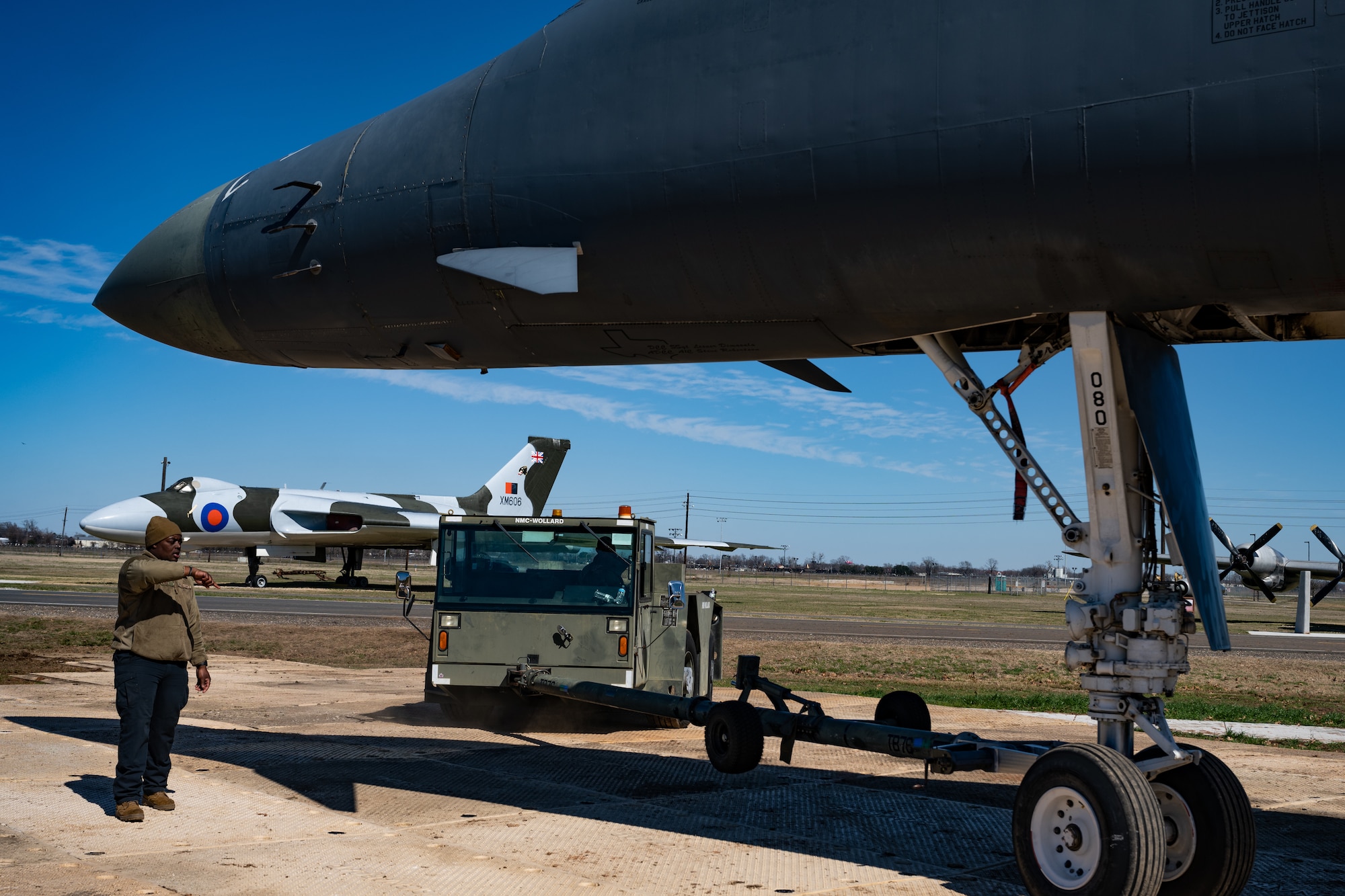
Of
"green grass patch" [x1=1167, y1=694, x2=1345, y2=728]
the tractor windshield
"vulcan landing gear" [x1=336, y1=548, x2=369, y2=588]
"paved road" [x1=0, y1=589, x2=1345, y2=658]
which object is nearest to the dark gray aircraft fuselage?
the tractor windshield

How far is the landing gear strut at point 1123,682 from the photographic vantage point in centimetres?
467

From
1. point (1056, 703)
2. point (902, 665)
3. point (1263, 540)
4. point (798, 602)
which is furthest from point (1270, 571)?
point (1056, 703)

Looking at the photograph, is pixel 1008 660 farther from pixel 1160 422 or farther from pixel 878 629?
pixel 1160 422

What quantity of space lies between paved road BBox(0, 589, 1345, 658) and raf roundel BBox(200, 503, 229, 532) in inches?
127

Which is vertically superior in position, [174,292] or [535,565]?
[174,292]

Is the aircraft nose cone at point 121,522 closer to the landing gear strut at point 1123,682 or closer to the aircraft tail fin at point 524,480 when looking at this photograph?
the aircraft tail fin at point 524,480

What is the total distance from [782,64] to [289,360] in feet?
13.9

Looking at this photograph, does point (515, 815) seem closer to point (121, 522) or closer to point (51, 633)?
point (51, 633)

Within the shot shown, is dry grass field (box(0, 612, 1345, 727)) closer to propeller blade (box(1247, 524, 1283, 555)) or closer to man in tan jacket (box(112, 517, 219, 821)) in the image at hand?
man in tan jacket (box(112, 517, 219, 821))

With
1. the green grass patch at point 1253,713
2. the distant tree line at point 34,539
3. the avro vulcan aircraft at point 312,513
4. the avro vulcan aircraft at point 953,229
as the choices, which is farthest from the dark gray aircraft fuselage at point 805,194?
the distant tree line at point 34,539

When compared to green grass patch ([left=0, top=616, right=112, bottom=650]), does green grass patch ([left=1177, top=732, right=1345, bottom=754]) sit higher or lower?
higher

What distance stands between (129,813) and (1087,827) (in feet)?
17.2

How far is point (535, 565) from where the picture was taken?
10.1 m

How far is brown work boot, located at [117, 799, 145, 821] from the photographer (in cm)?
617
